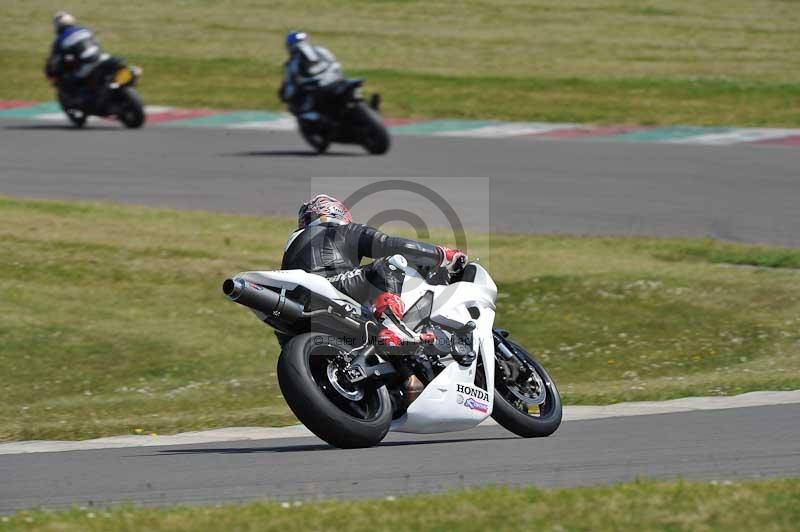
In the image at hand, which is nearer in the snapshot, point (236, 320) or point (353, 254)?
point (353, 254)

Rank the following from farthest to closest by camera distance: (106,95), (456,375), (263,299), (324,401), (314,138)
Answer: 1. (106,95)
2. (314,138)
3. (456,375)
4. (263,299)
5. (324,401)

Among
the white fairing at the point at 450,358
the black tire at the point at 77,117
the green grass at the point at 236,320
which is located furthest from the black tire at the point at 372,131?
the white fairing at the point at 450,358

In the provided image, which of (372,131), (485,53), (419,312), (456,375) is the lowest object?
(485,53)

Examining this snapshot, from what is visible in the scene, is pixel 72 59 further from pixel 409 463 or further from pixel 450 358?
pixel 409 463

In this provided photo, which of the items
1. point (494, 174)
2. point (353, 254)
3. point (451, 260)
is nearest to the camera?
point (353, 254)

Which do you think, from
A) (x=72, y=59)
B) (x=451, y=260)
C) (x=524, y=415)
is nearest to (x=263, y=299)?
(x=451, y=260)

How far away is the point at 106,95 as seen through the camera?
2491 cm

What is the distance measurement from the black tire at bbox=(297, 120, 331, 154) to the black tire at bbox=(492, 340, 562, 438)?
13939 millimetres

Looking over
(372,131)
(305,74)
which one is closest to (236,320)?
(372,131)

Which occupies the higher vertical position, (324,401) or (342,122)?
(324,401)

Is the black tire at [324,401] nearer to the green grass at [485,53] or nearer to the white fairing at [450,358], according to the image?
the white fairing at [450,358]

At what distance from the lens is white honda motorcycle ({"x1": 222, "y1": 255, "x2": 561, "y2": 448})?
7.95 metres

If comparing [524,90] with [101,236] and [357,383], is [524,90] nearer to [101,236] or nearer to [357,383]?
[101,236]

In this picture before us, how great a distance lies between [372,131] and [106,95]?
5.24 metres
